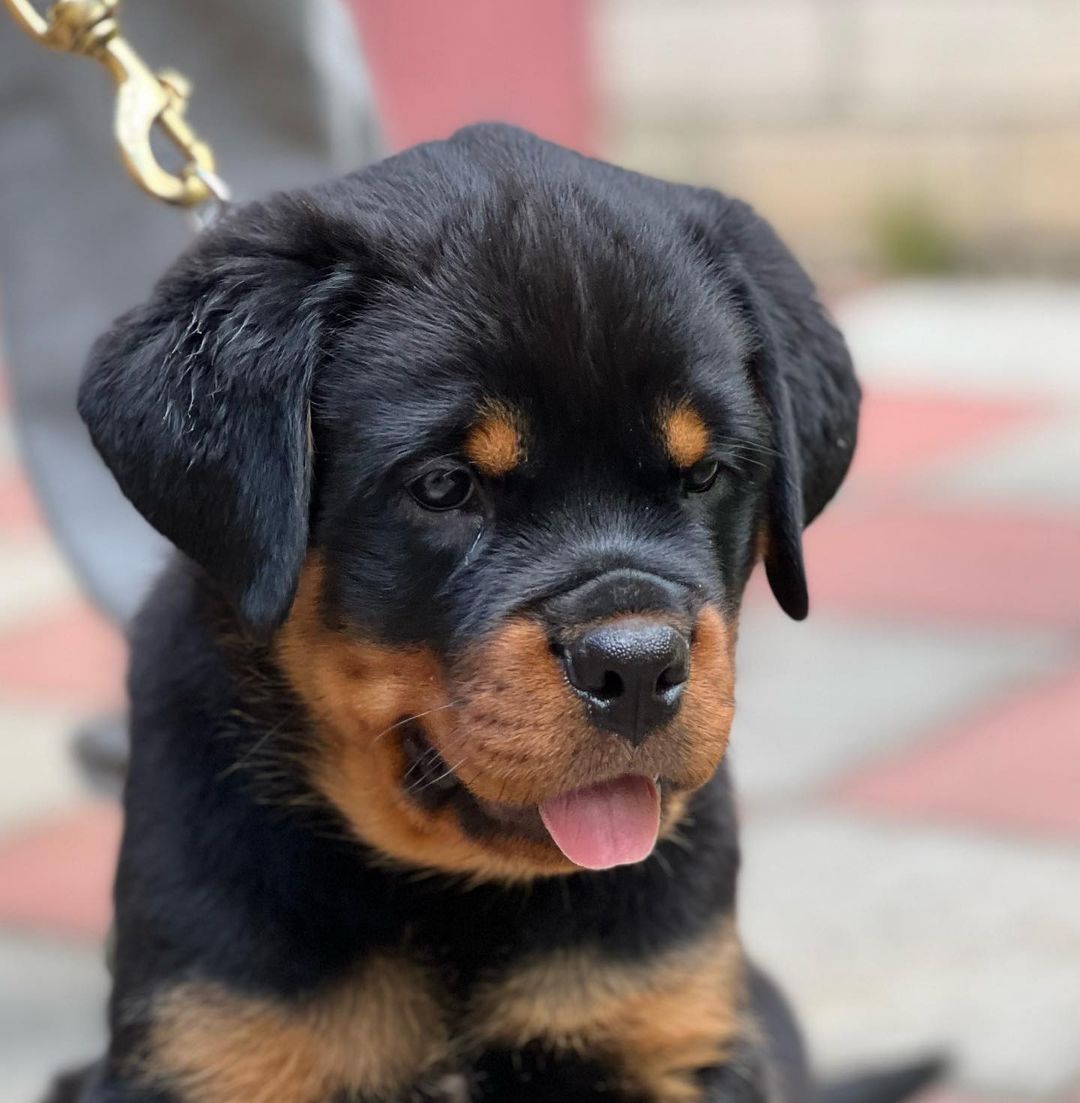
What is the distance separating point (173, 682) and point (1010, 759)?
291cm

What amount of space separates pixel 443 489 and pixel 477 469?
0.19 feet

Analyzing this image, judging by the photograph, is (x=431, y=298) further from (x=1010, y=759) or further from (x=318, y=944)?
(x=1010, y=759)

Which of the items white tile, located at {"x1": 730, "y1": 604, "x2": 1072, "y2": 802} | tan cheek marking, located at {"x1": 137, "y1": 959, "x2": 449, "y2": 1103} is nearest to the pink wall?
white tile, located at {"x1": 730, "y1": 604, "x2": 1072, "y2": 802}

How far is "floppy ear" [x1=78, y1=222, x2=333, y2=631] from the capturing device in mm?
2574

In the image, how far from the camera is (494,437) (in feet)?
8.32

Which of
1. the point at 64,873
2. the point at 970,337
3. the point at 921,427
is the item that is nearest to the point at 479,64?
the point at 921,427

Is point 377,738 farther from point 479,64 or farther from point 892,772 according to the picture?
point 479,64

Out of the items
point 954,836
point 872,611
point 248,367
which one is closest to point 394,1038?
point 248,367

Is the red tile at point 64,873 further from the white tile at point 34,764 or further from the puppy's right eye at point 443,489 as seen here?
the puppy's right eye at point 443,489

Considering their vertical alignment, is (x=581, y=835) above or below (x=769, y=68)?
above

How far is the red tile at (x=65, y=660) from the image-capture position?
6.06m

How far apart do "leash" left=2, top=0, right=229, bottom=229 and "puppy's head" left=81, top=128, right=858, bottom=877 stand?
18.3 inches

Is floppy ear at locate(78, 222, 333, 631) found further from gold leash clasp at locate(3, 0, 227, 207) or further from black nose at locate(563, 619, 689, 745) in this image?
gold leash clasp at locate(3, 0, 227, 207)

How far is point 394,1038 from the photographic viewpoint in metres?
2.81
